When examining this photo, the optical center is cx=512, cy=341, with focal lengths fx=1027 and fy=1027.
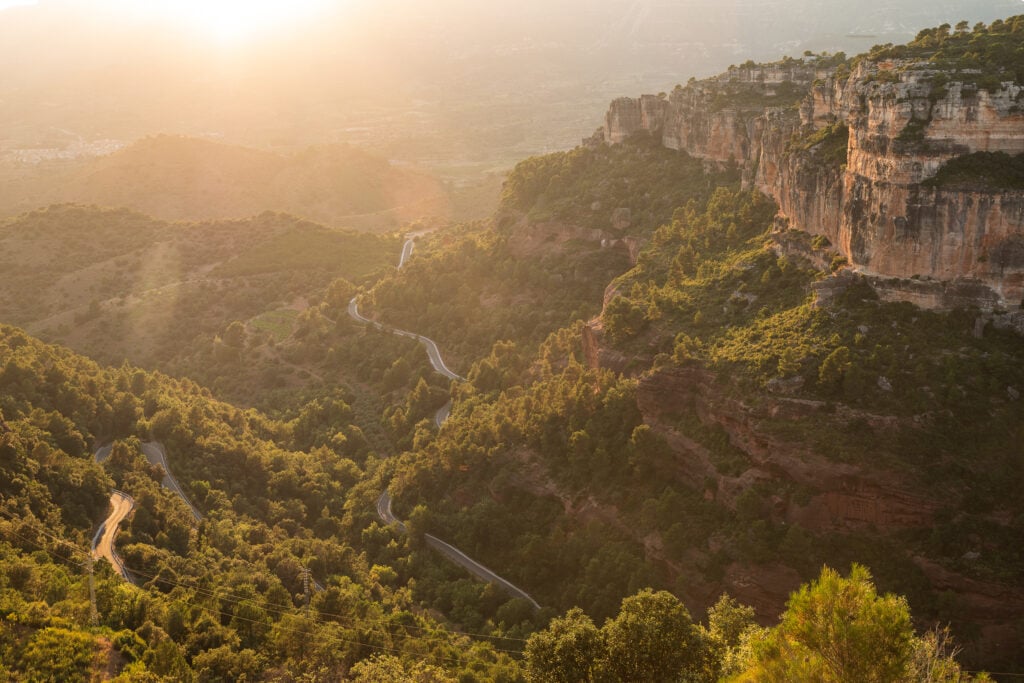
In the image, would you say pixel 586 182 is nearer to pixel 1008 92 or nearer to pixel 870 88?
pixel 870 88

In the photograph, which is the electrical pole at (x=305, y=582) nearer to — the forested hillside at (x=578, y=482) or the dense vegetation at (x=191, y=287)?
the forested hillside at (x=578, y=482)

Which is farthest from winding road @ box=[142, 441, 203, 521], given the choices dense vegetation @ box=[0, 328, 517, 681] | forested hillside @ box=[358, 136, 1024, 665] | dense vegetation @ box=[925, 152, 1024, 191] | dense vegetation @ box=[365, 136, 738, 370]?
dense vegetation @ box=[925, 152, 1024, 191]

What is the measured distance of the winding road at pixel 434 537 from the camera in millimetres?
66000

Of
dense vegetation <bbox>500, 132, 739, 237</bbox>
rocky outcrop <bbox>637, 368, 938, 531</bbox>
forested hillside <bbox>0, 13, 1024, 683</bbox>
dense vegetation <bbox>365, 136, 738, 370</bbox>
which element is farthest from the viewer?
dense vegetation <bbox>500, 132, 739, 237</bbox>

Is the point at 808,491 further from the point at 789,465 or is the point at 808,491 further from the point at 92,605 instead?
the point at 92,605

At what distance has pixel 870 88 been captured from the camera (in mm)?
61688

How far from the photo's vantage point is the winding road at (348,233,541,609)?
66.0 m

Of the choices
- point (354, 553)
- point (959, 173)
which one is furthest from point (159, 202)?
point (959, 173)

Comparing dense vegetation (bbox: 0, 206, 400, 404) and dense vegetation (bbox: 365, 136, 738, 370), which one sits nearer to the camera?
dense vegetation (bbox: 365, 136, 738, 370)

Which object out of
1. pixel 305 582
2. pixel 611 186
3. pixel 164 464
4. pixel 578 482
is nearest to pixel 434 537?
pixel 578 482

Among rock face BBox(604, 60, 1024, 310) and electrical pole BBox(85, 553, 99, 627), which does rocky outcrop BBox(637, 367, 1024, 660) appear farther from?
electrical pole BBox(85, 553, 99, 627)

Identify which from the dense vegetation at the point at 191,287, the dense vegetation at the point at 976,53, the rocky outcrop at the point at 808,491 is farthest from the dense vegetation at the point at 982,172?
the dense vegetation at the point at 191,287

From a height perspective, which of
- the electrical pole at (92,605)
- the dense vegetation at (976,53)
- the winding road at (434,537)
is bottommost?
the winding road at (434,537)

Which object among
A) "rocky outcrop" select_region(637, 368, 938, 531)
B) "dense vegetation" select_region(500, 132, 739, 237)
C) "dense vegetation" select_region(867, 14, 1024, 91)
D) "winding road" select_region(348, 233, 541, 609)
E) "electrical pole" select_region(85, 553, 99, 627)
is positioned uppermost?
"dense vegetation" select_region(867, 14, 1024, 91)
